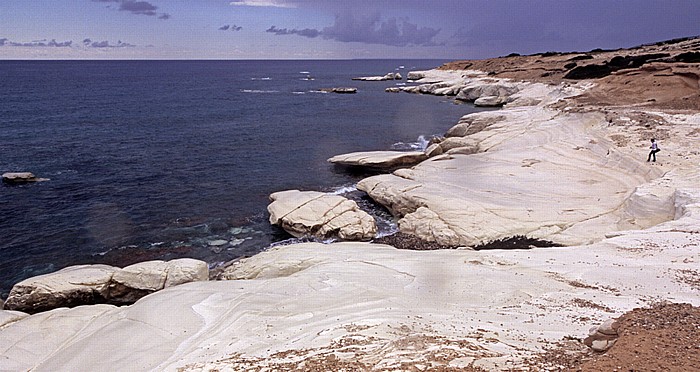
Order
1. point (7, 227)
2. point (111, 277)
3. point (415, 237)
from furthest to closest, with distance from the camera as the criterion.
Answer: point (7, 227) < point (415, 237) < point (111, 277)

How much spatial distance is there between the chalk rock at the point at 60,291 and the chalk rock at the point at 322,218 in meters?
9.86

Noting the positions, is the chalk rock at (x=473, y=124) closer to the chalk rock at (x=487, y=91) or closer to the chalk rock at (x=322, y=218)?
the chalk rock at (x=322, y=218)

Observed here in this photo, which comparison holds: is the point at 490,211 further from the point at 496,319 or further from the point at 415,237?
the point at 496,319

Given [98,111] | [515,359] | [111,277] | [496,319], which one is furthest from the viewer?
[98,111]

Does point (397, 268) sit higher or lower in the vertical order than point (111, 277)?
higher

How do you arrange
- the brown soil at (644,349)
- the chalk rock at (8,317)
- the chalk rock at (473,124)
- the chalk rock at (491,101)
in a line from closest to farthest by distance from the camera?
the brown soil at (644,349) → the chalk rock at (8,317) → the chalk rock at (473,124) → the chalk rock at (491,101)

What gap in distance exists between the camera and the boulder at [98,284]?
18000mm

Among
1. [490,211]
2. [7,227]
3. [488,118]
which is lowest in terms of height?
[7,227]

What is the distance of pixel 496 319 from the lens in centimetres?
1244

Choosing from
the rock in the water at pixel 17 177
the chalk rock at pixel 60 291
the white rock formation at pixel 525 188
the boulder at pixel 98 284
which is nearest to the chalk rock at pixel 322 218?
the white rock formation at pixel 525 188

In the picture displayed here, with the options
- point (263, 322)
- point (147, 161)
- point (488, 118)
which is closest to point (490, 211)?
point (263, 322)

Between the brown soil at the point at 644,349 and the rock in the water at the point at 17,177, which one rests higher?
the brown soil at the point at 644,349

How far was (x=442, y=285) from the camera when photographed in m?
15.3

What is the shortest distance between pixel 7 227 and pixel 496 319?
90.4 feet
